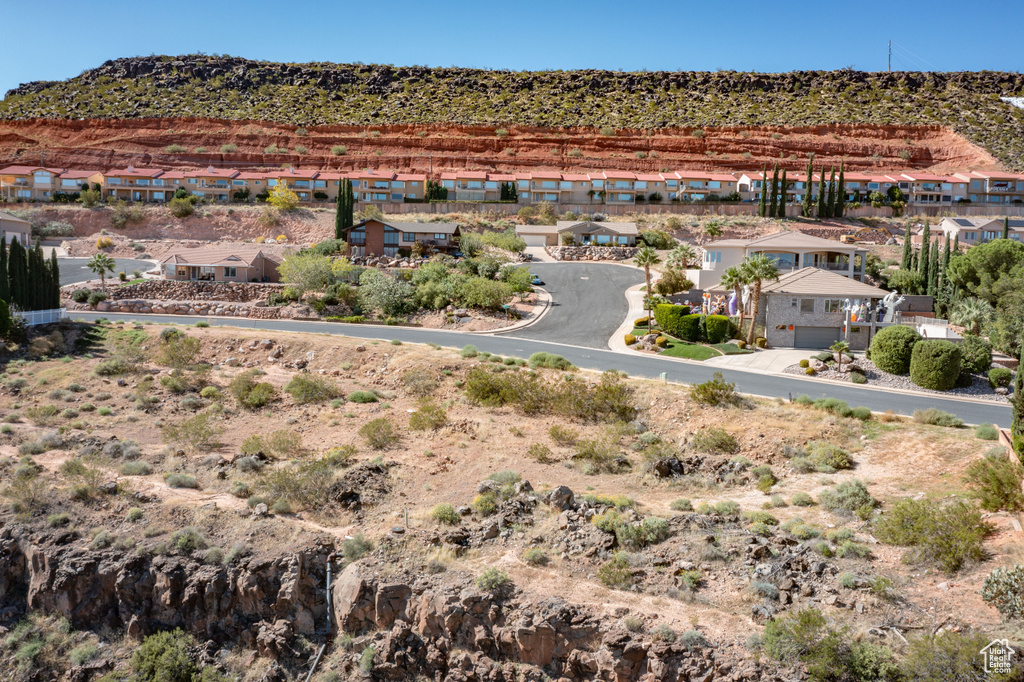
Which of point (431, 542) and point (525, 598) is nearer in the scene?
point (525, 598)

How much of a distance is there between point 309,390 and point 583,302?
26196mm

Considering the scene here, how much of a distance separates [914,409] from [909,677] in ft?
66.7

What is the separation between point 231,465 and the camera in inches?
1155

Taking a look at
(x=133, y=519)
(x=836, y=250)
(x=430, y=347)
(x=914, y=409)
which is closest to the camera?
(x=133, y=519)

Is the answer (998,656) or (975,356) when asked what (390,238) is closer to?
(975,356)

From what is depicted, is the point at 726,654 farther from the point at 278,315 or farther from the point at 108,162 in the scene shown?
the point at 108,162

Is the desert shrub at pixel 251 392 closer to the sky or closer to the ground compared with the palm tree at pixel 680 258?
closer to the ground

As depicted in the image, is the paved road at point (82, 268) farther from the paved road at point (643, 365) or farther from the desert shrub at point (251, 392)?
the desert shrub at point (251, 392)

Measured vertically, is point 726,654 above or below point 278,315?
below

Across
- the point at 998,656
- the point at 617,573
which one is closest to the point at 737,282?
the point at 617,573

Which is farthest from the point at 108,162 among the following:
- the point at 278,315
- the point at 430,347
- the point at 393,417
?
the point at 393,417

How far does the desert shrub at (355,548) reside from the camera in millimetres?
22203

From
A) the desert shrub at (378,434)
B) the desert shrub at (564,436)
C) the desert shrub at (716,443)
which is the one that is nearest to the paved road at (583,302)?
the desert shrub at (564,436)

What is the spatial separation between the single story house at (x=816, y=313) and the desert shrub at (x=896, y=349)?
5000 millimetres
